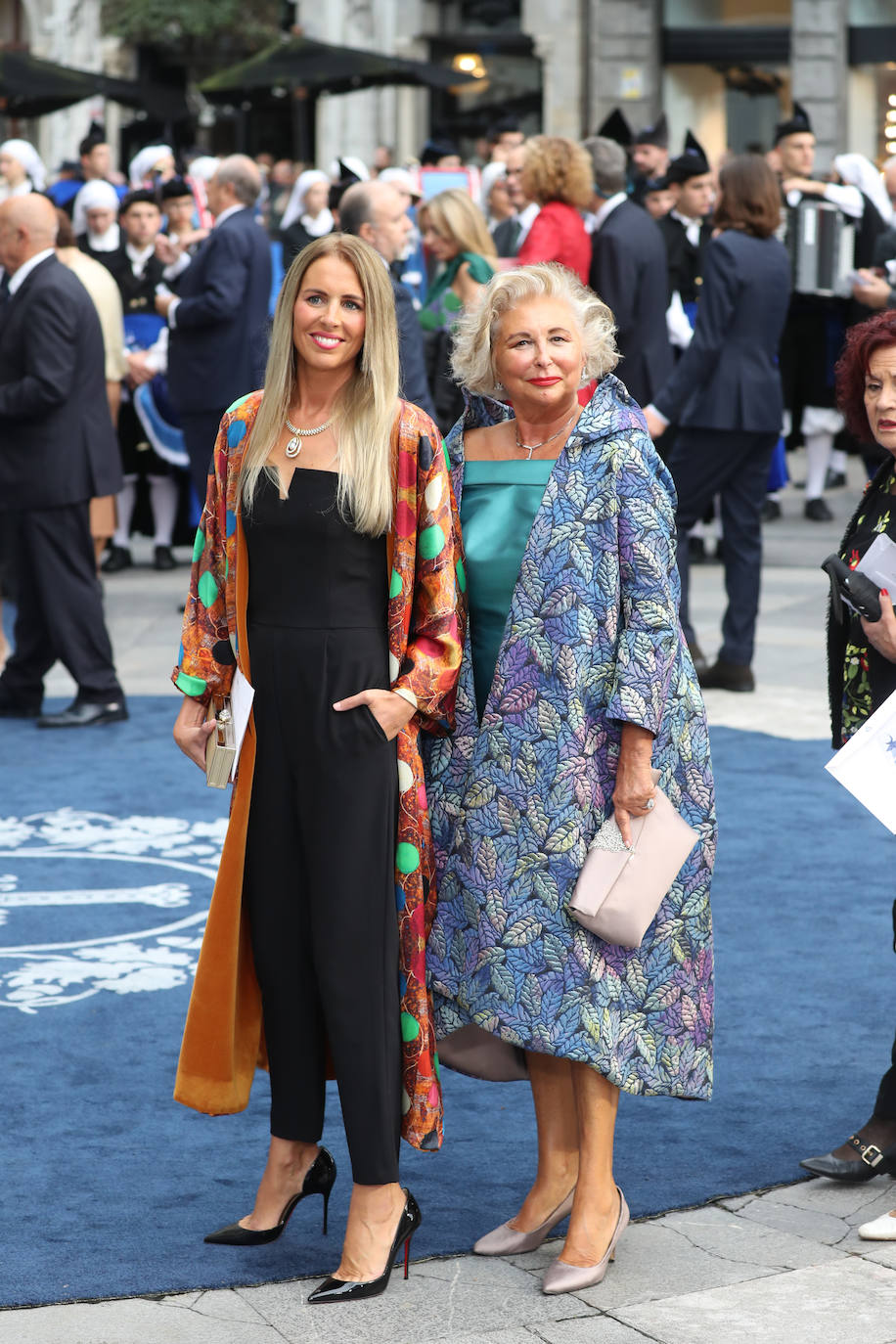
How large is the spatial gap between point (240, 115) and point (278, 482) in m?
24.5

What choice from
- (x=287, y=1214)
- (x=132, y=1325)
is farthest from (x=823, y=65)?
(x=132, y=1325)

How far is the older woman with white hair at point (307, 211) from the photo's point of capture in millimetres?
16328

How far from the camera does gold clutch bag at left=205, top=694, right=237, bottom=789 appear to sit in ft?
12.5

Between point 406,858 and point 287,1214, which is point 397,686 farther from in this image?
point 287,1214

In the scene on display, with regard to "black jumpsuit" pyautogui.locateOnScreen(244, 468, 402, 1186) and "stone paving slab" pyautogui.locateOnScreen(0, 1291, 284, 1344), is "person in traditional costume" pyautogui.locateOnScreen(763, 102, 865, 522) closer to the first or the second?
"black jumpsuit" pyautogui.locateOnScreen(244, 468, 402, 1186)

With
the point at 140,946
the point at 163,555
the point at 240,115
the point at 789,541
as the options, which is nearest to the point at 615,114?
the point at 789,541

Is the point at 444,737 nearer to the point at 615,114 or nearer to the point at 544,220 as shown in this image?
the point at 544,220

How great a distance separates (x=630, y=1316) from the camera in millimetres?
3602

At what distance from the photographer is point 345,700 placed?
12.2 feet

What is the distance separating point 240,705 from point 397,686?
0.29 m

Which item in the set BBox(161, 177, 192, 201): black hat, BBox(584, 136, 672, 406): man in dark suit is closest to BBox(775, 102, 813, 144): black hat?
BBox(161, 177, 192, 201): black hat

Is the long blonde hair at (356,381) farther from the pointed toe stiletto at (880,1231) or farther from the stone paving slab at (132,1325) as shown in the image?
the pointed toe stiletto at (880,1231)

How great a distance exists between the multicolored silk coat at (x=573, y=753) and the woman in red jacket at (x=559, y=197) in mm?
5631

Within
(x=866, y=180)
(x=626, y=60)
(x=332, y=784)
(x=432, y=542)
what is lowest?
(x=332, y=784)
